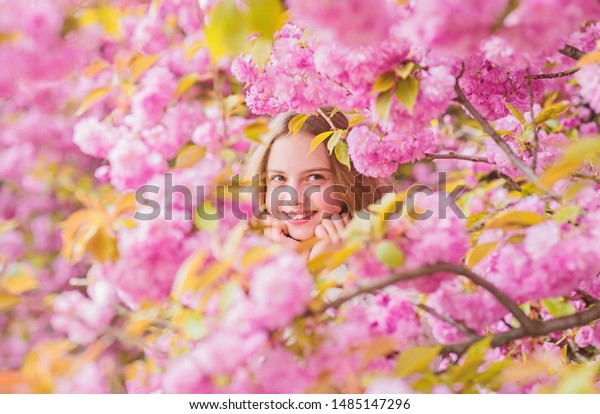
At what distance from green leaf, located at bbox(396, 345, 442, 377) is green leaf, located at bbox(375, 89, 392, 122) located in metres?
0.41

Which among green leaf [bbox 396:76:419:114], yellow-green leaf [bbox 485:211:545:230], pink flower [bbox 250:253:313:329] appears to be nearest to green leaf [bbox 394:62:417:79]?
green leaf [bbox 396:76:419:114]

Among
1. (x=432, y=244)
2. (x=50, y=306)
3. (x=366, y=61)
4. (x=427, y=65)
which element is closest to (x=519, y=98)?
(x=427, y=65)

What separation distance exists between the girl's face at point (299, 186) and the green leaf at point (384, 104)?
0.75 meters

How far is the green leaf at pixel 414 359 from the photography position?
42.4 inches

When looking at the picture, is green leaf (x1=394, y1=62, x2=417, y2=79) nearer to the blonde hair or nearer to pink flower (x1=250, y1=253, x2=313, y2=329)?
pink flower (x1=250, y1=253, x2=313, y2=329)

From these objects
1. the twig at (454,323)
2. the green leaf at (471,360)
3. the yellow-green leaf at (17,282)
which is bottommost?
the green leaf at (471,360)

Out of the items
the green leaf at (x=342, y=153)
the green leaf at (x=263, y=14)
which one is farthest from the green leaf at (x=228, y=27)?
the green leaf at (x=342, y=153)

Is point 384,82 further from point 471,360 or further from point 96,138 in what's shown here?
point 96,138

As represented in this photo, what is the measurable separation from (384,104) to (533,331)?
1.60ft

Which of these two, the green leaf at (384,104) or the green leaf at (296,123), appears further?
the green leaf at (296,123)

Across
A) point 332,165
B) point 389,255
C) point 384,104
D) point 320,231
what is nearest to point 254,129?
point 384,104

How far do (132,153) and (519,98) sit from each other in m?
0.96

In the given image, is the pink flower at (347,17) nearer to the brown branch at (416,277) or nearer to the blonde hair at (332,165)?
the brown branch at (416,277)

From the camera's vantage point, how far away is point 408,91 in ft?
4.00
